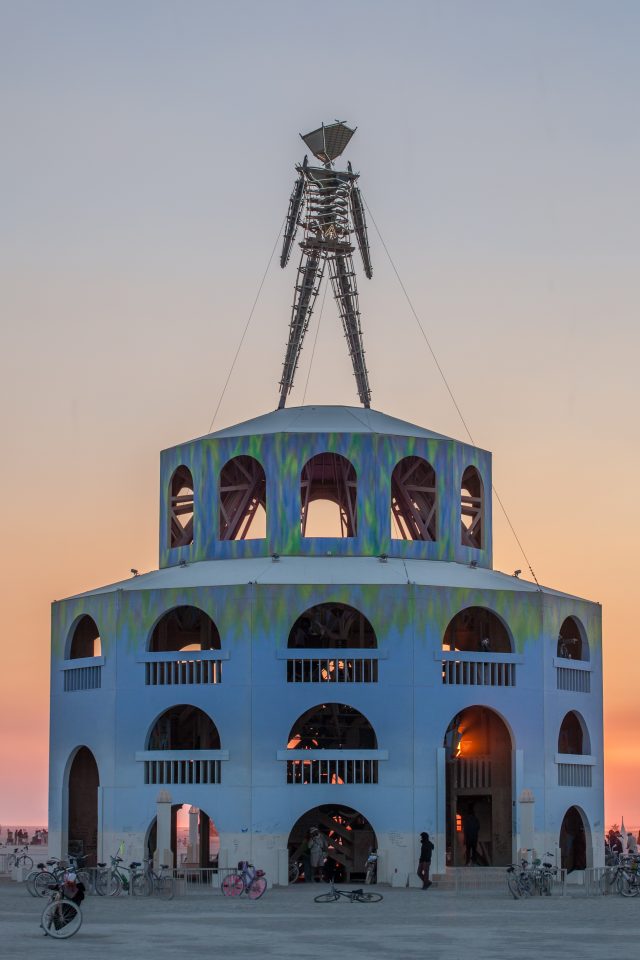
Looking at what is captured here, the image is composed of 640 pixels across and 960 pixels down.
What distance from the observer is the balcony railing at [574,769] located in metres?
61.9

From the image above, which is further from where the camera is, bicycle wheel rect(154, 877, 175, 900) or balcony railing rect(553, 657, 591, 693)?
balcony railing rect(553, 657, 591, 693)

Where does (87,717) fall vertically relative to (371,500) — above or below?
below

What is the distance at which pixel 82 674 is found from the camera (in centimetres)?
6344

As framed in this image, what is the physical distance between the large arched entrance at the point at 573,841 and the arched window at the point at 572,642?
16.8 feet

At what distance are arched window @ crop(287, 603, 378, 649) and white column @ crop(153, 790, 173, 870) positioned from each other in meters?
7.73

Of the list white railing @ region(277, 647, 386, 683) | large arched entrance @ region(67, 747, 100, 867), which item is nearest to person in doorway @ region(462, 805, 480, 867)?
white railing @ region(277, 647, 386, 683)

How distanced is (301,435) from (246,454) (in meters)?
2.05

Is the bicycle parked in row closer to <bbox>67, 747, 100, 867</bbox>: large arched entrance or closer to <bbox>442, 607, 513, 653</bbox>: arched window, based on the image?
<bbox>442, 607, 513, 653</bbox>: arched window

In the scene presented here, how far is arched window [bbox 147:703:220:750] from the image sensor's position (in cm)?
6156

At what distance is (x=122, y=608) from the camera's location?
202ft

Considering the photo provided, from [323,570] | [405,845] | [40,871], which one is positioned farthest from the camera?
[323,570]

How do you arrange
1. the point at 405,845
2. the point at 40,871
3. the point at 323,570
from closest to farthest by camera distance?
1. the point at 40,871
2. the point at 405,845
3. the point at 323,570

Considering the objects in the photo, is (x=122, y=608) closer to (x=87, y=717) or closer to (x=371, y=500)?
(x=87, y=717)

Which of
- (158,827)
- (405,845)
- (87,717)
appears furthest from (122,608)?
(405,845)
